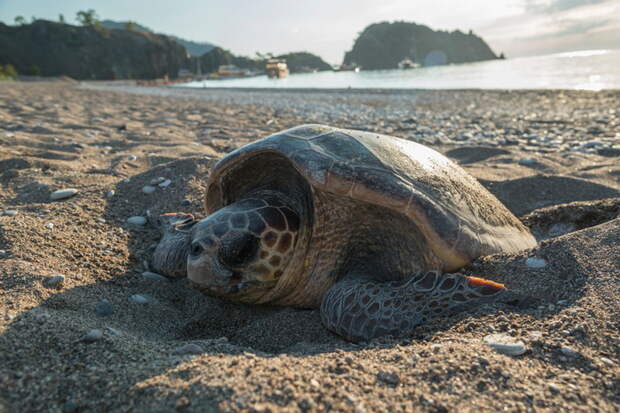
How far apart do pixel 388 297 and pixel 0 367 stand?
1.51 metres

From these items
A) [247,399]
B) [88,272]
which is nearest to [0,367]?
[247,399]

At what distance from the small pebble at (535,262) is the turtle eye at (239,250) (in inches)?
54.8

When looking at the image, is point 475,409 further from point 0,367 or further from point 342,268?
point 0,367

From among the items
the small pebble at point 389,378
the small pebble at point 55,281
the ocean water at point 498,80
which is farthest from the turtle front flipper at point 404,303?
the ocean water at point 498,80

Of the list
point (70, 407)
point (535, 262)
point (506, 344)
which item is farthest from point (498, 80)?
point (70, 407)

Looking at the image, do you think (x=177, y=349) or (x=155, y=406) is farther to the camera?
(x=177, y=349)

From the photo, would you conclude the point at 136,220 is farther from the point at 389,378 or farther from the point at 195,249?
the point at 389,378

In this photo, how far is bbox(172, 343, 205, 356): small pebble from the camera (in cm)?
153

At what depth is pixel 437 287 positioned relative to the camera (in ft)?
6.36

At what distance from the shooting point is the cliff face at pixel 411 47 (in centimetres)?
11238

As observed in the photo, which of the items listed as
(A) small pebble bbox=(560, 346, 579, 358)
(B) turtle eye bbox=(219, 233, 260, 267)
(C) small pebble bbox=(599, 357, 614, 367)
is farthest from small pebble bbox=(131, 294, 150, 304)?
(C) small pebble bbox=(599, 357, 614, 367)

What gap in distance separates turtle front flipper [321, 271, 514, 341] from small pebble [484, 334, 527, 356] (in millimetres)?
310

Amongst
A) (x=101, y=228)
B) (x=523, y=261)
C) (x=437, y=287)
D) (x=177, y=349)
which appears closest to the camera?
(x=177, y=349)

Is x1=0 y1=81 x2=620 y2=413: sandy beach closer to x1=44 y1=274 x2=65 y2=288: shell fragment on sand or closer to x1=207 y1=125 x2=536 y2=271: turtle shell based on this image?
x1=44 y1=274 x2=65 y2=288: shell fragment on sand
